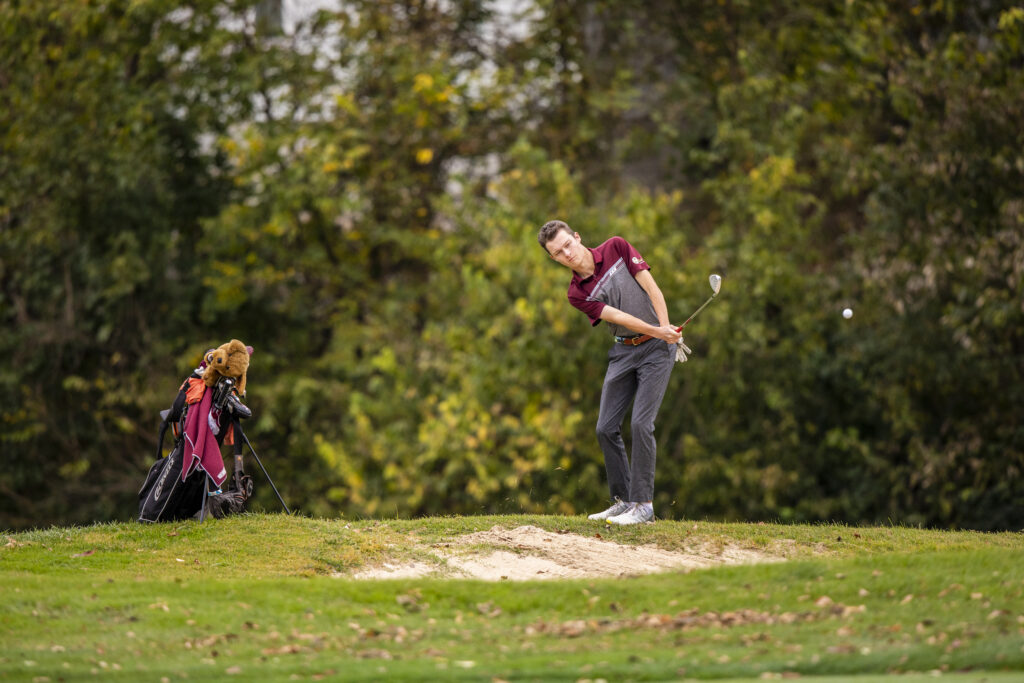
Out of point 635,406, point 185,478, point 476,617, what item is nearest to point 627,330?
point 635,406

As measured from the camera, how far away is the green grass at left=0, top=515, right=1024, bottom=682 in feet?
21.4

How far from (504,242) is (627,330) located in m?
9.09

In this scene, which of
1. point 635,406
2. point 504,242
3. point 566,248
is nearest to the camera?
point 566,248

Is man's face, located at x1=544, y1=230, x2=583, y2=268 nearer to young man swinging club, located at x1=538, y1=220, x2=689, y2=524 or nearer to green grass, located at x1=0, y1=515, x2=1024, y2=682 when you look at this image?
young man swinging club, located at x1=538, y1=220, x2=689, y2=524

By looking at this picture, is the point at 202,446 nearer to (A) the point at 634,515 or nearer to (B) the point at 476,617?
(B) the point at 476,617

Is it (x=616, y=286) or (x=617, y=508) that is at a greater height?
(x=616, y=286)

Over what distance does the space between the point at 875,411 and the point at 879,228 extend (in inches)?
131

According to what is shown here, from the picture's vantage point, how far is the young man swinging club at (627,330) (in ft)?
30.6

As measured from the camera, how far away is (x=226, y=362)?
10.0 meters

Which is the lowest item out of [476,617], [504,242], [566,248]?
[476,617]

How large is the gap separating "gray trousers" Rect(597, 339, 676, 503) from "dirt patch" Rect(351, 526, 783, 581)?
547mm

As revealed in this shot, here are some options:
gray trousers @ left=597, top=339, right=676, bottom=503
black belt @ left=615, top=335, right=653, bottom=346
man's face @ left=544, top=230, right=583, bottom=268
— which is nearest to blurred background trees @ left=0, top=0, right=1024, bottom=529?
gray trousers @ left=597, top=339, right=676, bottom=503

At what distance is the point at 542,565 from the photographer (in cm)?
925

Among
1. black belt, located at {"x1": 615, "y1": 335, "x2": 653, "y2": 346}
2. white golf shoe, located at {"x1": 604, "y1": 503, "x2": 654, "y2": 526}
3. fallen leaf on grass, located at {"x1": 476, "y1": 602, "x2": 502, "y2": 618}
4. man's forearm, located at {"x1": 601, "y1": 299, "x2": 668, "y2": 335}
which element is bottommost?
fallen leaf on grass, located at {"x1": 476, "y1": 602, "x2": 502, "y2": 618}
